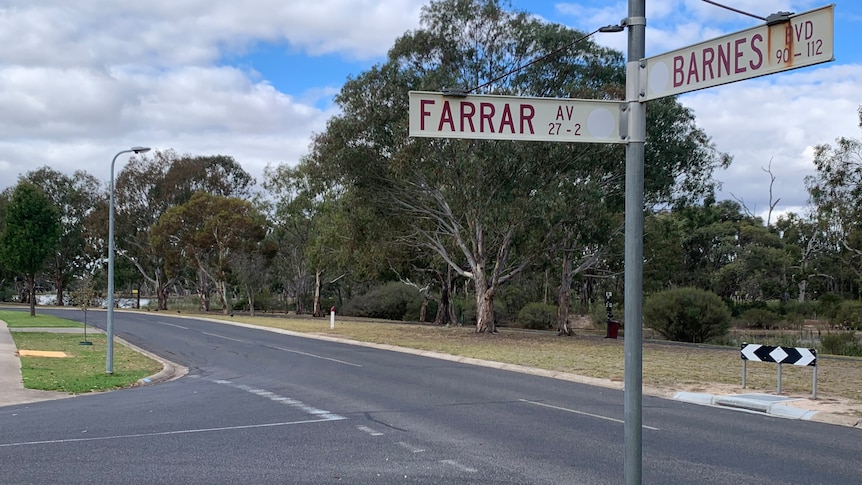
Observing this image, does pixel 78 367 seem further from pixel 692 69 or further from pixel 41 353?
pixel 692 69

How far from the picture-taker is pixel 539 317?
45.9m

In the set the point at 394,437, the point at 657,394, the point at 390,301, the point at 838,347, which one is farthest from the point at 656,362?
the point at 390,301

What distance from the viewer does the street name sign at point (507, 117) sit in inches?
152

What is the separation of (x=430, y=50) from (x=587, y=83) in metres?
6.35

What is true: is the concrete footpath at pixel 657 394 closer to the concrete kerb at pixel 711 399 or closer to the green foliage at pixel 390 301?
the concrete kerb at pixel 711 399

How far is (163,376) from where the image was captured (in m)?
18.4

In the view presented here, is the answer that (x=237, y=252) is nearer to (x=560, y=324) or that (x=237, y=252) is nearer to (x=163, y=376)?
(x=560, y=324)

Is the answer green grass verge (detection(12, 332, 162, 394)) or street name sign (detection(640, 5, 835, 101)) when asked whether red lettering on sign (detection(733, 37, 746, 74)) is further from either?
green grass verge (detection(12, 332, 162, 394))

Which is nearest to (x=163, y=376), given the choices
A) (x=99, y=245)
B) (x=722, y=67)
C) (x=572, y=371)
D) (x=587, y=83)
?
(x=572, y=371)

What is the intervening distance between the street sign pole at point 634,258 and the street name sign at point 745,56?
13 centimetres

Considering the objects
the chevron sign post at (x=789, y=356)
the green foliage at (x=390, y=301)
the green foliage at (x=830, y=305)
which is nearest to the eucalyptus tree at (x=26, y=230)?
the green foliage at (x=390, y=301)

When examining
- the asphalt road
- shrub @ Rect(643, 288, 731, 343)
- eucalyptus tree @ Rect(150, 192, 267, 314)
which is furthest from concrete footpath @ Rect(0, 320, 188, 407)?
eucalyptus tree @ Rect(150, 192, 267, 314)

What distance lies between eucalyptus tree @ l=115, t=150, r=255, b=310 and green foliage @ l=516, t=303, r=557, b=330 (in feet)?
98.1

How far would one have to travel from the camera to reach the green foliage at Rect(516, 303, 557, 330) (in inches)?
1806
